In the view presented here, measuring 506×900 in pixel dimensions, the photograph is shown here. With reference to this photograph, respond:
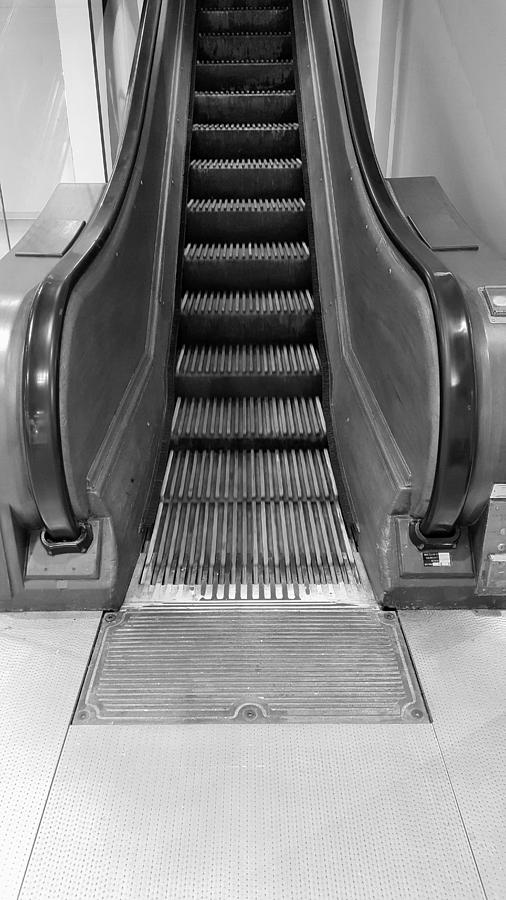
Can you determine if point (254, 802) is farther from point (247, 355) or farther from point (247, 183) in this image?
point (247, 183)

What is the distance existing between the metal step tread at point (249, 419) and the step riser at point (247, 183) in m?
1.57

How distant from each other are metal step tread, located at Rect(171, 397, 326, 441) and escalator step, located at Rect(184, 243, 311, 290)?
0.79 m

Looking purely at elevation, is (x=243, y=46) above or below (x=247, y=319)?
above

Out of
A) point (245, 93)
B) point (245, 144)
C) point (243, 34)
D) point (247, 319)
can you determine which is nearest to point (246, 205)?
point (245, 144)

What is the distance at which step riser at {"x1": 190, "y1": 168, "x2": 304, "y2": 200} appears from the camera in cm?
422

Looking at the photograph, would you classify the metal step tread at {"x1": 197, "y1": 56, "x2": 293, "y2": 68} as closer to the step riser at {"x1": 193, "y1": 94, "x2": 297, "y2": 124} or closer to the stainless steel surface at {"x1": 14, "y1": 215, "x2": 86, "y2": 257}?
the step riser at {"x1": 193, "y1": 94, "x2": 297, "y2": 124}

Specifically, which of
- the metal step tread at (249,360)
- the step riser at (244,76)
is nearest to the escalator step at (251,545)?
the metal step tread at (249,360)

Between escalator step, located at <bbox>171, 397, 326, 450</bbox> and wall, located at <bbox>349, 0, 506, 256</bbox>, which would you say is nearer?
wall, located at <bbox>349, 0, 506, 256</bbox>

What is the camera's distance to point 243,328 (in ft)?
12.0

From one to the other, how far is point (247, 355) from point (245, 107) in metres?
2.13

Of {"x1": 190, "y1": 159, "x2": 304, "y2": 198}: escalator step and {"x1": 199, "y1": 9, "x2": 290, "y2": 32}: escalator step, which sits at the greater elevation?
{"x1": 199, "y1": 9, "x2": 290, "y2": 32}: escalator step

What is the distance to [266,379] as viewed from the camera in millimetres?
3443

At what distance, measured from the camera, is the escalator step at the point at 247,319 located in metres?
3.63

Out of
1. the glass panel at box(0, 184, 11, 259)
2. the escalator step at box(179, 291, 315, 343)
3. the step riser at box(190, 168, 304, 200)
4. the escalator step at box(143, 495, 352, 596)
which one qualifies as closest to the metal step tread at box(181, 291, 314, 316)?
the escalator step at box(179, 291, 315, 343)
